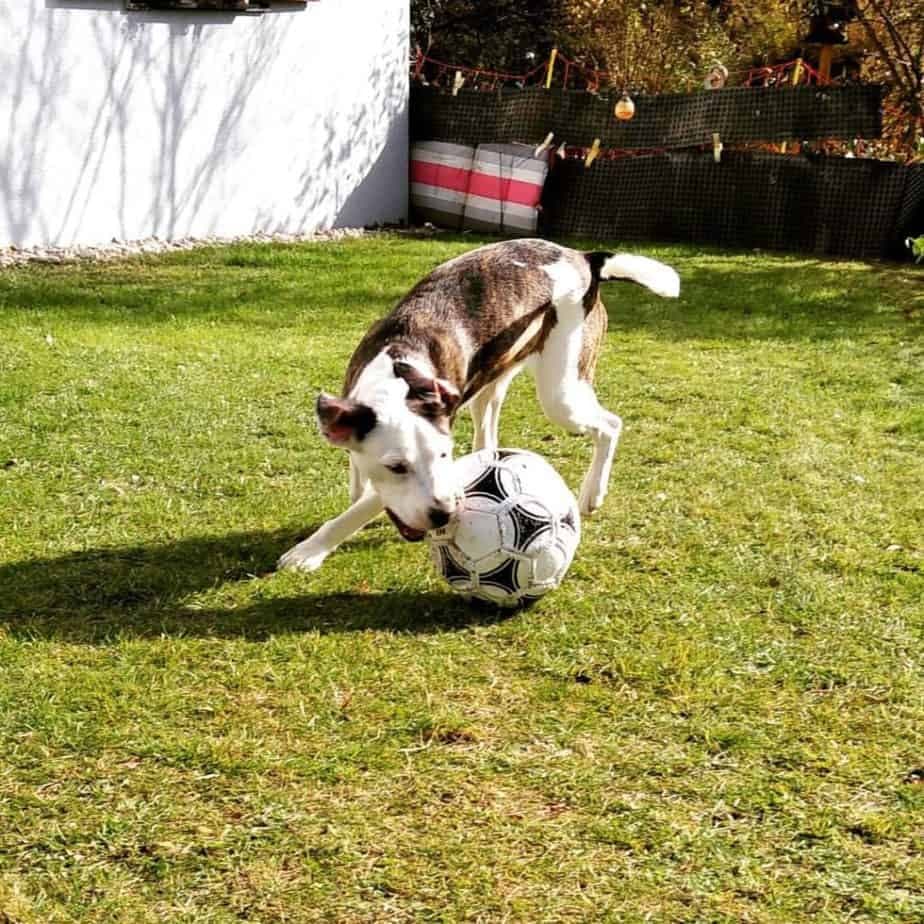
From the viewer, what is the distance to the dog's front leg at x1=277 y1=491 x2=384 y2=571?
500 cm

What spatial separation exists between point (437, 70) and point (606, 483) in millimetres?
15024

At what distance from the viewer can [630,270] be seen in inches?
224

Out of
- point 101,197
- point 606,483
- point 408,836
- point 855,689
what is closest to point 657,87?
point 101,197

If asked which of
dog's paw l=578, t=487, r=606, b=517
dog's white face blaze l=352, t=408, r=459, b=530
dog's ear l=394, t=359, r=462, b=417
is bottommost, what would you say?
dog's paw l=578, t=487, r=606, b=517

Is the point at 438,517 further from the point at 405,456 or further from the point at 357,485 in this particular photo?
the point at 357,485

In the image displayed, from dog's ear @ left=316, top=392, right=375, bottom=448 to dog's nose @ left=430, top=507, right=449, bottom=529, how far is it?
0.36m

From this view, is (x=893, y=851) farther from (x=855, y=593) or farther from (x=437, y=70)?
(x=437, y=70)

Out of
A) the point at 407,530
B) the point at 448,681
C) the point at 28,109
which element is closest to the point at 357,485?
the point at 407,530

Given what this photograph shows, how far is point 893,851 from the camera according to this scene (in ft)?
10.9

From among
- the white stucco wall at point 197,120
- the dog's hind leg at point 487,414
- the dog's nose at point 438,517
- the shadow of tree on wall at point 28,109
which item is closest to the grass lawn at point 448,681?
the dog's nose at point 438,517

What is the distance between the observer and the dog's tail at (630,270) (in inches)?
223

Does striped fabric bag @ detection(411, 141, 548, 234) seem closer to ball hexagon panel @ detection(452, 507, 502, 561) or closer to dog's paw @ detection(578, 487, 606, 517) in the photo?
dog's paw @ detection(578, 487, 606, 517)

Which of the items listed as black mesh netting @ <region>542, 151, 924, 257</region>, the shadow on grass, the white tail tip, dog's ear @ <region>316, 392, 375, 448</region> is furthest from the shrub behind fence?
dog's ear @ <region>316, 392, 375, 448</region>

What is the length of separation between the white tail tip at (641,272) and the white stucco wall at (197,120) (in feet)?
27.3
